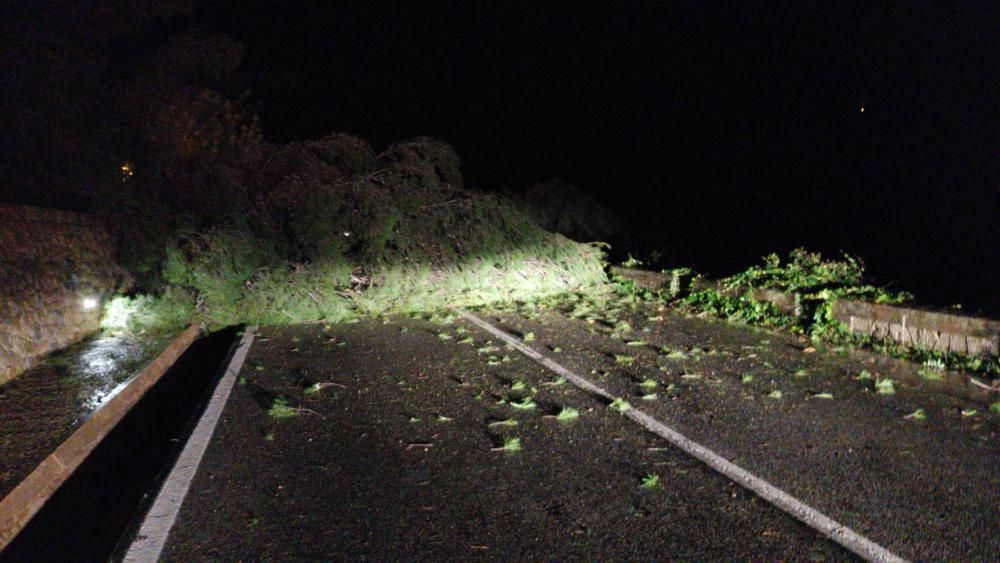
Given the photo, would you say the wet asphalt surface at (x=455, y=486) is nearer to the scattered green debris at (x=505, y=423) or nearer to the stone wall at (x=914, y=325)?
the scattered green debris at (x=505, y=423)

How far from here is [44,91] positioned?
14656 millimetres

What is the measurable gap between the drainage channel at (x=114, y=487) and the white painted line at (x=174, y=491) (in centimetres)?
7

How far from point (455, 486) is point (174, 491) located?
173cm

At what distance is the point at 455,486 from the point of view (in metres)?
3.98

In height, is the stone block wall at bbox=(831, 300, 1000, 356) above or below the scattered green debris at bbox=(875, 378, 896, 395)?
above

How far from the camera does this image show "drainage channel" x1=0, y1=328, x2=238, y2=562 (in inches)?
154

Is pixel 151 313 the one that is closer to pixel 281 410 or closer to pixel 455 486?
pixel 281 410

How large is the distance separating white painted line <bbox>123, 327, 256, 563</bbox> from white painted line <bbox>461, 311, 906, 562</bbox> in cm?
313

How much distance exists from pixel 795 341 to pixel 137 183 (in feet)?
36.3

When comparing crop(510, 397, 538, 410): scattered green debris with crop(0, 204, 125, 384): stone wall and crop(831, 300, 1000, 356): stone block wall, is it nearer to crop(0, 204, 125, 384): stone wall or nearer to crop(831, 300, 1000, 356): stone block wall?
crop(831, 300, 1000, 356): stone block wall

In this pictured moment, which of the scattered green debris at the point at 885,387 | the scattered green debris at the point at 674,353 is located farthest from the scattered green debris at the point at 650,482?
the scattered green debris at the point at 674,353

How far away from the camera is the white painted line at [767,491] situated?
124 inches

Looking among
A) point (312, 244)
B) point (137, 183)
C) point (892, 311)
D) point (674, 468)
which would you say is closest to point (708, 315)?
point (892, 311)

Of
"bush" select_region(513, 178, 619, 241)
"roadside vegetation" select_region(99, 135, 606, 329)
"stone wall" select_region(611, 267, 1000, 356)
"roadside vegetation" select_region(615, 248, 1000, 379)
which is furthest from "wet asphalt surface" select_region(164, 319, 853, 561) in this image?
"bush" select_region(513, 178, 619, 241)
